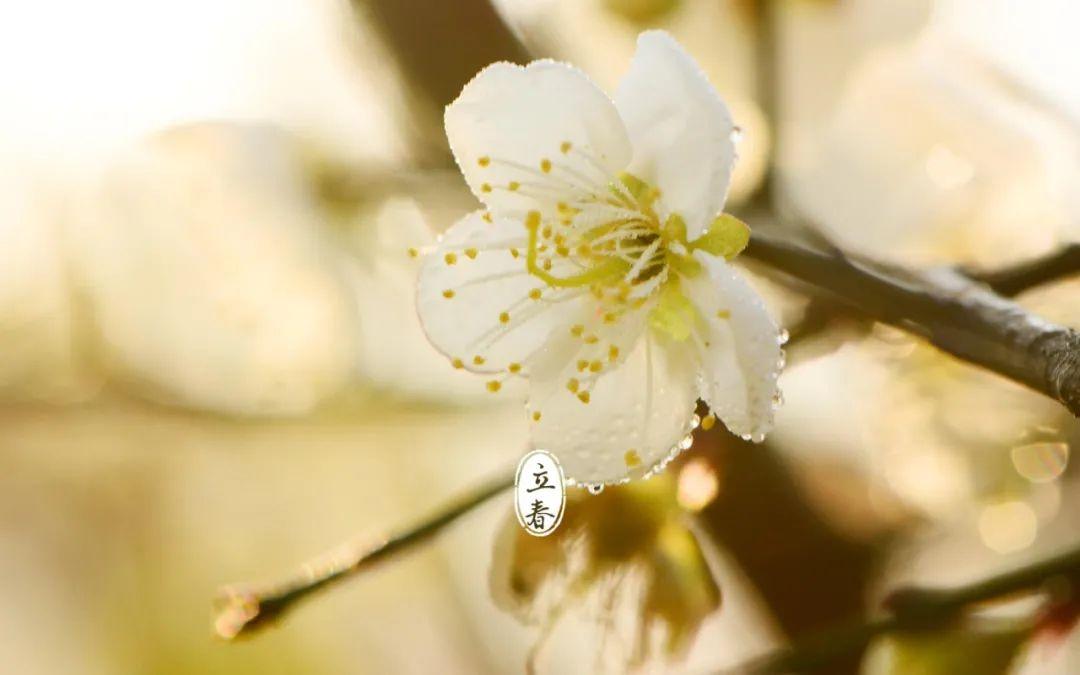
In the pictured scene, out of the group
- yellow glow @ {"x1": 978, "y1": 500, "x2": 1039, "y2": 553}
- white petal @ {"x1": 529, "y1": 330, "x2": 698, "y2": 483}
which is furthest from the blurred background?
white petal @ {"x1": 529, "y1": 330, "x2": 698, "y2": 483}

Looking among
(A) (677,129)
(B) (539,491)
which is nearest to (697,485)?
(B) (539,491)

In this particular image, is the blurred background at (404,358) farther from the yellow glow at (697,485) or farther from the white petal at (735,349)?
the white petal at (735,349)

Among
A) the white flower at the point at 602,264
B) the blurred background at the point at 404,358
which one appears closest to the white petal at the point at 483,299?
the white flower at the point at 602,264

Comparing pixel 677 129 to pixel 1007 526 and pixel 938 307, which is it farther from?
pixel 1007 526

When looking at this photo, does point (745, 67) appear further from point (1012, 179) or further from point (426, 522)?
point (426, 522)

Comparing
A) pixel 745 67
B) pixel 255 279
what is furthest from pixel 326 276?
pixel 745 67
